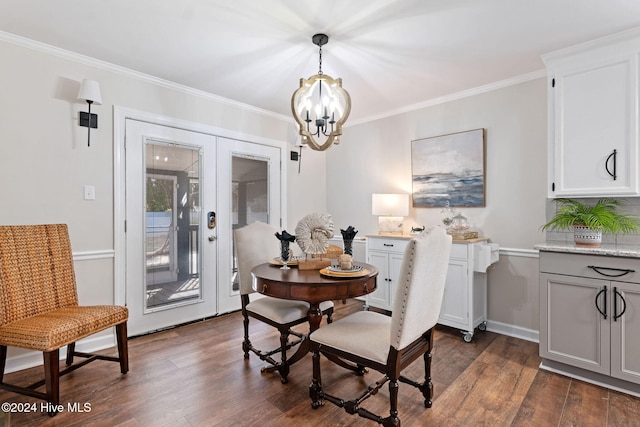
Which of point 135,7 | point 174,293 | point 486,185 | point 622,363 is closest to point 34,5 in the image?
point 135,7

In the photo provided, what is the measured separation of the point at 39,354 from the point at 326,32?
10.6ft

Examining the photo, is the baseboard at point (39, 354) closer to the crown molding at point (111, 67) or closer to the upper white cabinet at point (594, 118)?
the crown molding at point (111, 67)

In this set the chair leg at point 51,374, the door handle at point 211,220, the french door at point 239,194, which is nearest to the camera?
the chair leg at point 51,374

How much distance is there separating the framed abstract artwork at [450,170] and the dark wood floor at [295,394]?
4.90 feet

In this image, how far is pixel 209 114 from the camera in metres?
3.56

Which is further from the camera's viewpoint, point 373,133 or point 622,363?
point 373,133

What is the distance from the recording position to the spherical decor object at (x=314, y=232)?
2.32 metres

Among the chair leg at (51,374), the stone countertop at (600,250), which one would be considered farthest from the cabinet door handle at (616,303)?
the chair leg at (51,374)

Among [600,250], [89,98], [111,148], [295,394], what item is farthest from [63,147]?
[600,250]

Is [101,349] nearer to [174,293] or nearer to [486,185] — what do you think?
[174,293]

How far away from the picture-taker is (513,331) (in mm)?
3088

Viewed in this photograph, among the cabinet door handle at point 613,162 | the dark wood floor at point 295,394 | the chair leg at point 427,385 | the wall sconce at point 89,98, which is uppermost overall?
the wall sconce at point 89,98

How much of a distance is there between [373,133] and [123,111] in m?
2.81

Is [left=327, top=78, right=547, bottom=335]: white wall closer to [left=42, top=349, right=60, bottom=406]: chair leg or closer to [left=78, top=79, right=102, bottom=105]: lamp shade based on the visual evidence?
[left=78, top=79, right=102, bottom=105]: lamp shade
